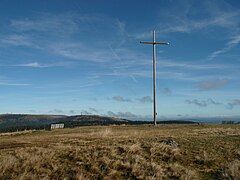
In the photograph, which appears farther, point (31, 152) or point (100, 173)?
point (31, 152)

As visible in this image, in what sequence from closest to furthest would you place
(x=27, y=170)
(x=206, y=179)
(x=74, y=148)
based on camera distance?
1. (x=206, y=179)
2. (x=27, y=170)
3. (x=74, y=148)

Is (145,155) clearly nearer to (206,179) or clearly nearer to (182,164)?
(182,164)

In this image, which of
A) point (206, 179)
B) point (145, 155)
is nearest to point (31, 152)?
point (145, 155)

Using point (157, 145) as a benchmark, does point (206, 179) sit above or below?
below

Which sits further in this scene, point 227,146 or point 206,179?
point 227,146

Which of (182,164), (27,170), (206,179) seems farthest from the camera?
(182,164)

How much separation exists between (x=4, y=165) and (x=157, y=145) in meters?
11.7

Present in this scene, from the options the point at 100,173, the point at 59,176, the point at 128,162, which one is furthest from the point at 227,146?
the point at 59,176

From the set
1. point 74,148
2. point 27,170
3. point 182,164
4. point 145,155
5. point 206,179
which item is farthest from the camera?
point 74,148

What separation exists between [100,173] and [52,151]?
17.7 ft

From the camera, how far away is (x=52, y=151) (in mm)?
22047

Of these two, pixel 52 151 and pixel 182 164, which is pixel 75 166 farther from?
pixel 182 164

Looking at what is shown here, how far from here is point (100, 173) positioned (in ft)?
60.5

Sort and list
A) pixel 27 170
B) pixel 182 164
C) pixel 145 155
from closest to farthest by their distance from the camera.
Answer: pixel 27 170
pixel 182 164
pixel 145 155
